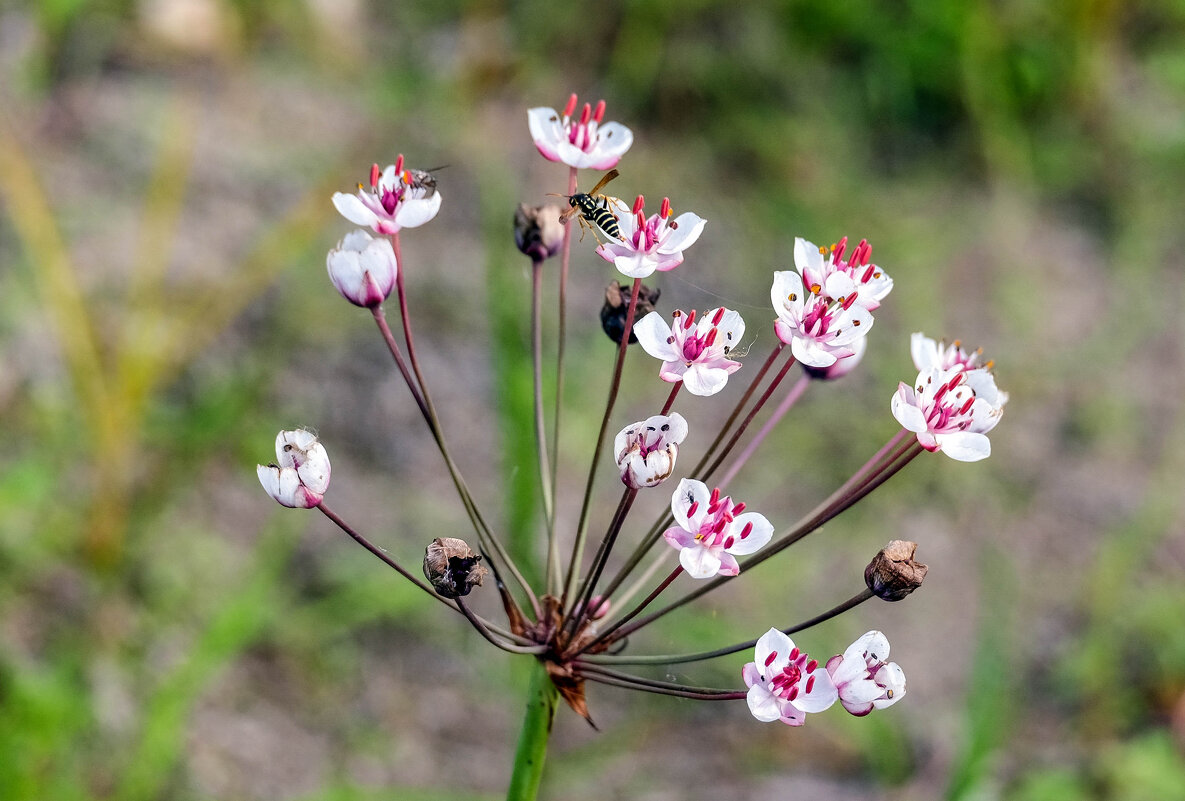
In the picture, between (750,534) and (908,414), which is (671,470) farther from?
(908,414)

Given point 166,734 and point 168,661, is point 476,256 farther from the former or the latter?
point 166,734

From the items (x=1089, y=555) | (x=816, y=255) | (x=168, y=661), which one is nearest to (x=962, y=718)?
(x=1089, y=555)

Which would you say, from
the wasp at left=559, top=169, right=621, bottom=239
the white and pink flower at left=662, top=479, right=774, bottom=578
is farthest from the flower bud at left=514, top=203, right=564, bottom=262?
the white and pink flower at left=662, top=479, right=774, bottom=578

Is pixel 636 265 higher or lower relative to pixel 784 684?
higher

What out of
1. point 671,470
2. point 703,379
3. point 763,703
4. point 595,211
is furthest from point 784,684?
point 595,211

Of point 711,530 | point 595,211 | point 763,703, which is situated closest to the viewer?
point 763,703

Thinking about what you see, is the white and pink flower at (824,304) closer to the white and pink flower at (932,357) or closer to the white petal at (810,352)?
the white petal at (810,352)
